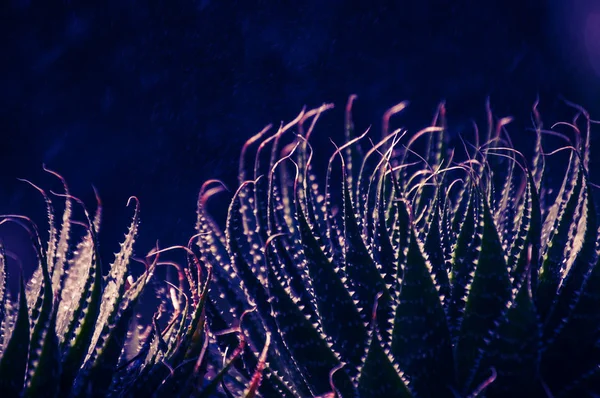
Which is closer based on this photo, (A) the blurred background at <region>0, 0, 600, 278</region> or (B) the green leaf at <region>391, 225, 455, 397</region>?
(B) the green leaf at <region>391, 225, 455, 397</region>

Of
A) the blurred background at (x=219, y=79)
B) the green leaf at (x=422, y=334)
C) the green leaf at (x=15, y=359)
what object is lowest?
the green leaf at (x=422, y=334)

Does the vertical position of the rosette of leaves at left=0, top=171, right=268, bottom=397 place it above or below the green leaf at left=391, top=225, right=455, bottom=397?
above

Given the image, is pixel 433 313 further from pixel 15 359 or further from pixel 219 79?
pixel 219 79

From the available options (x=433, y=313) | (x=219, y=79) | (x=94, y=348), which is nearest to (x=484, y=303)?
(x=433, y=313)

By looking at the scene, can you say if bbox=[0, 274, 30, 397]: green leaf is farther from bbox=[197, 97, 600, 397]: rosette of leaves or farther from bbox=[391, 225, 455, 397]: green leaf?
bbox=[391, 225, 455, 397]: green leaf

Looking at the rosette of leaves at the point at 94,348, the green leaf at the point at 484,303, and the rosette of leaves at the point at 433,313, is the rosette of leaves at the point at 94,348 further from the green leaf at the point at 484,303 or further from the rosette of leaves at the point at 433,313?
the green leaf at the point at 484,303

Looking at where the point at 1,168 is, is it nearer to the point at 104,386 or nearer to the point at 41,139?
the point at 41,139

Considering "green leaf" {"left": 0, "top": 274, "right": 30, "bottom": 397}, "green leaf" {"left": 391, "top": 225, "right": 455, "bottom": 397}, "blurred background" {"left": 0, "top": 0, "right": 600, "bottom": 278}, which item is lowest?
"green leaf" {"left": 391, "top": 225, "right": 455, "bottom": 397}

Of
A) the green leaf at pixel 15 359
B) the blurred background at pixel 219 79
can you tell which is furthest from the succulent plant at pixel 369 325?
the blurred background at pixel 219 79

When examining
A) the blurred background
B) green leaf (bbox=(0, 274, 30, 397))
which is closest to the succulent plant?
green leaf (bbox=(0, 274, 30, 397))

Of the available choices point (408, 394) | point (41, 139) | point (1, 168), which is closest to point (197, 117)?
point (41, 139)
